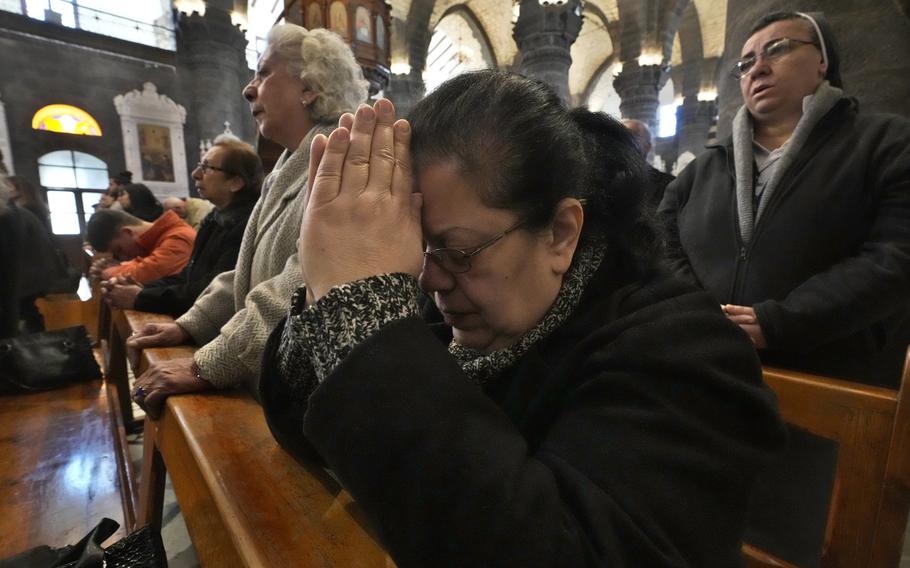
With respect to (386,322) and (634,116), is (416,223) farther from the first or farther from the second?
(634,116)

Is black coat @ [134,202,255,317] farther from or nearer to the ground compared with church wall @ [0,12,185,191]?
nearer to the ground

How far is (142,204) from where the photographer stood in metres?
4.89

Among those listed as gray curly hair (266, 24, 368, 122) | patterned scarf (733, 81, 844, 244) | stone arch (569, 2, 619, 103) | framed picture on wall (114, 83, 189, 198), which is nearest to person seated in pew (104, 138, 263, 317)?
gray curly hair (266, 24, 368, 122)

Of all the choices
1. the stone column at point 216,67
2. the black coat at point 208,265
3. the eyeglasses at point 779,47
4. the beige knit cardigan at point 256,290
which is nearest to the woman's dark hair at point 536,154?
the beige knit cardigan at point 256,290

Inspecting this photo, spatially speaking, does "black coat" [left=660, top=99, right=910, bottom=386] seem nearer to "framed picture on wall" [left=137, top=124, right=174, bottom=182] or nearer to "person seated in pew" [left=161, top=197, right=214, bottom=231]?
"person seated in pew" [left=161, top=197, right=214, bottom=231]

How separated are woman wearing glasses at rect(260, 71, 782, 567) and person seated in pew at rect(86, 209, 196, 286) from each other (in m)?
2.99

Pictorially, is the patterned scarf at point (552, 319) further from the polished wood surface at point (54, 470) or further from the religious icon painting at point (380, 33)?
the religious icon painting at point (380, 33)

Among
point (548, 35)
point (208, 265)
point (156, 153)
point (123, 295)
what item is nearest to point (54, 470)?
point (123, 295)

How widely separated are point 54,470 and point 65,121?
48.5 ft

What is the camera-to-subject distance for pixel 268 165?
3490 millimetres

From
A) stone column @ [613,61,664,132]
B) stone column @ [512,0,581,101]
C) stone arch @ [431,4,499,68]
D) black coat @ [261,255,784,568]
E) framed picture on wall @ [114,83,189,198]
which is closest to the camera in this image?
black coat @ [261,255,784,568]

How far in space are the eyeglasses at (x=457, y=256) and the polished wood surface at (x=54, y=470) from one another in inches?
58.6

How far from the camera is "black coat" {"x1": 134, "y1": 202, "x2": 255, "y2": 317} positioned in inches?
101

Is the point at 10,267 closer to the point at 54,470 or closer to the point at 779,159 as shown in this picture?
the point at 54,470
